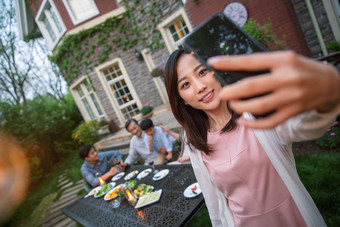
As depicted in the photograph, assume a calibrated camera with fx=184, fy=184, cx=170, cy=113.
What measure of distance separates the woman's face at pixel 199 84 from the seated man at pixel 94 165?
3.39 m

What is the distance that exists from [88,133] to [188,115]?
8814 millimetres

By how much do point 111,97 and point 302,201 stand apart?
9235mm

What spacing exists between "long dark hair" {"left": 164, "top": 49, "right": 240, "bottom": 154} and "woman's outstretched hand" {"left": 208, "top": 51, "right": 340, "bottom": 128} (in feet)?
2.66

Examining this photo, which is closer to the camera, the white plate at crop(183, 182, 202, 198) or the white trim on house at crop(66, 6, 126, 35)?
the white plate at crop(183, 182, 202, 198)

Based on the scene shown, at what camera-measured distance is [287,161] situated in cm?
110

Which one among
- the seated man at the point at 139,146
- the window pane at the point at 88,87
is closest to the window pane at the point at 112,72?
the window pane at the point at 88,87

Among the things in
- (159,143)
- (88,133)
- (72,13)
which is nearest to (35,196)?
(88,133)

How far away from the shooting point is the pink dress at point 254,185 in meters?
1.14

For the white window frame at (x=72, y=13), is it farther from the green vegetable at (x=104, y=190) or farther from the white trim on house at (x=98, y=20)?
the green vegetable at (x=104, y=190)

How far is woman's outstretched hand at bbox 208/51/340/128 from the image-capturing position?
1.37ft

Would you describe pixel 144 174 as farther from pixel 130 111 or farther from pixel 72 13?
pixel 72 13

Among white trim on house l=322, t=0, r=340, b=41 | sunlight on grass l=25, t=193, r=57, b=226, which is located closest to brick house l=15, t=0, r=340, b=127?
white trim on house l=322, t=0, r=340, b=41

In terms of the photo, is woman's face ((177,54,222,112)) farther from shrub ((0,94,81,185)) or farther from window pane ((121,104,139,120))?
shrub ((0,94,81,185))

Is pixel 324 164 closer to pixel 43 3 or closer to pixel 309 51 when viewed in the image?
pixel 309 51
